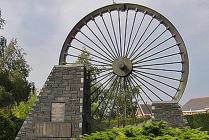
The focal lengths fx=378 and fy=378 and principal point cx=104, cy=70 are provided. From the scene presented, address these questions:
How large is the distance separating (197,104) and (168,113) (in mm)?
37231

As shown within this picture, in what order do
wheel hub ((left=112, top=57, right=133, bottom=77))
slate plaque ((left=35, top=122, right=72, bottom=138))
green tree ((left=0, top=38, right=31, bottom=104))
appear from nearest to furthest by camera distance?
A: 1. slate plaque ((left=35, top=122, right=72, bottom=138))
2. wheel hub ((left=112, top=57, right=133, bottom=77))
3. green tree ((left=0, top=38, right=31, bottom=104))

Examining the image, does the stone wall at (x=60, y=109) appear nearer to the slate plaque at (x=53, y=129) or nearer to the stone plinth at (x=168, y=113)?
the slate plaque at (x=53, y=129)

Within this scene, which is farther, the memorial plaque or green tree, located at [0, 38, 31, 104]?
green tree, located at [0, 38, 31, 104]

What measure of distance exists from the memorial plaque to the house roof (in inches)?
1435

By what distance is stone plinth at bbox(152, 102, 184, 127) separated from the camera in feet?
35.7

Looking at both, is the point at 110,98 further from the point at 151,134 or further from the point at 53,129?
the point at 151,134

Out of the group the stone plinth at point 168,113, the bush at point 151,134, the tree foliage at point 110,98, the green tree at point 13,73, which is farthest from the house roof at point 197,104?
the bush at point 151,134

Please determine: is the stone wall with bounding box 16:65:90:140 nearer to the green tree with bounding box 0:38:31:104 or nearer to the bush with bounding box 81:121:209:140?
the bush with bounding box 81:121:209:140

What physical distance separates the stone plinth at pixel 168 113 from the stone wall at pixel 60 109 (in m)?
2.09

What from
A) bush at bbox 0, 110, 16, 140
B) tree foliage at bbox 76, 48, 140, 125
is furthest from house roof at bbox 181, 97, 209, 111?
bush at bbox 0, 110, 16, 140

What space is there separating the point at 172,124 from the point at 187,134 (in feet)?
18.7

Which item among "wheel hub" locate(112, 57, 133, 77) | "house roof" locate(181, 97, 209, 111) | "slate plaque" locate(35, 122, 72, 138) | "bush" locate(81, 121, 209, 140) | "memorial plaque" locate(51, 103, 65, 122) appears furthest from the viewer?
"house roof" locate(181, 97, 209, 111)

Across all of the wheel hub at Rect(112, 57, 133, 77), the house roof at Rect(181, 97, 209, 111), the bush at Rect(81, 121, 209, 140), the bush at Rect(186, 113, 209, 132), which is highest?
the house roof at Rect(181, 97, 209, 111)

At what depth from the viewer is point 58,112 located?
1076cm
